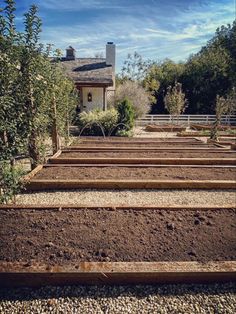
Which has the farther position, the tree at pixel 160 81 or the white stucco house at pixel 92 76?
the tree at pixel 160 81

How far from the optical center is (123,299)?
2.21 meters

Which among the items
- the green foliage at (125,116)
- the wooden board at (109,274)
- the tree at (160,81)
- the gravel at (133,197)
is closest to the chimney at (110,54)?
the green foliage at (125,116)

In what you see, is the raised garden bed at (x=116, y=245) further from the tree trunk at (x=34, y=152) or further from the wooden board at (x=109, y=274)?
the tree trunk at (x=34, y=152)

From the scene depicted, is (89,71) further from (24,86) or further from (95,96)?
(24,86)

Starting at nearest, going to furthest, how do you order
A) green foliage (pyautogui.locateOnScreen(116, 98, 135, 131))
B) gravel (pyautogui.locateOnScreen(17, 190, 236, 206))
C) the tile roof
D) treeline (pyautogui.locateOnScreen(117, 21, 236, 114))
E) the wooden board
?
1. the wooden board
2. gravel (pyautogui.locateOnScreen(17, 190, 236, 206))
3. green foliage (pyautogui.locateOnScreen(116, 98, 135, 131))
4. the tile roof
5. treeline (pyautogui.locateOnScreen(117, 21, 236, 114))

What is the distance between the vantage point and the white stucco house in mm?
17547

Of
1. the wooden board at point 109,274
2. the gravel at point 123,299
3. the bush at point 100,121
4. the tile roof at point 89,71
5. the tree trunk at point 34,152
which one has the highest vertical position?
the tile roof at point 89,71

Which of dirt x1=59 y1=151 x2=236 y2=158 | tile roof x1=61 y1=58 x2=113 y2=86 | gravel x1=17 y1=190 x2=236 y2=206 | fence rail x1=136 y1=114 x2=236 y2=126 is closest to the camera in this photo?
gravel x1=17 y1=190 x2=236 y2=206

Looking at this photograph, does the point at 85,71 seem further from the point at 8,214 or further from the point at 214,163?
the point at 8,214

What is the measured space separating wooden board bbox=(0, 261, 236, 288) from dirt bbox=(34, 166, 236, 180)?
9.43ft

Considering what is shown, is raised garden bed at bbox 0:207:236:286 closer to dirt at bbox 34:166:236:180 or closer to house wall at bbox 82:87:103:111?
dirt at bbox 34:166:236:180

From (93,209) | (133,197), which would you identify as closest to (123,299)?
(93,209)

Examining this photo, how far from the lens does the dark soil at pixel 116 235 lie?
8.49 ft

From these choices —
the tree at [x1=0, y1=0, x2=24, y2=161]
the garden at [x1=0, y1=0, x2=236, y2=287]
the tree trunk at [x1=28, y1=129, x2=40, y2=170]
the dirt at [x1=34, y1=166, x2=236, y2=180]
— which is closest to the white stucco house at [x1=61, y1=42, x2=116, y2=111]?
the garden at [x1=0, y1=0, x2=236, y2=287]
